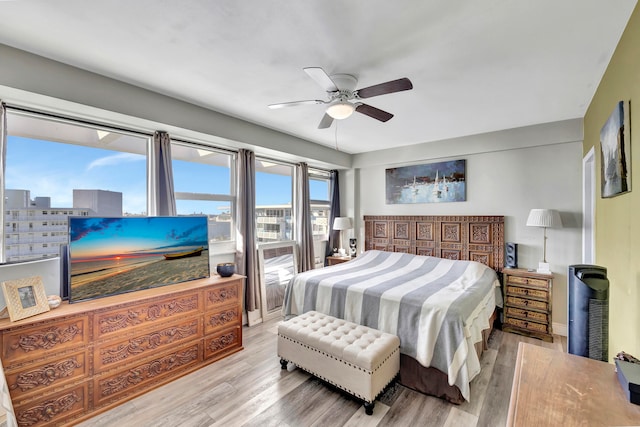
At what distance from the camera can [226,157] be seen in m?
3.96

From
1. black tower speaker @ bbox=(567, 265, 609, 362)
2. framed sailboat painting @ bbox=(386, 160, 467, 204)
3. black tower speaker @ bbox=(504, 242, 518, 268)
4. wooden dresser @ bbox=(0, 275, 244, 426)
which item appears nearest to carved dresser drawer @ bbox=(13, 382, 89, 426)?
wooden dresser @ bbox=(0, 275, 244, 426)

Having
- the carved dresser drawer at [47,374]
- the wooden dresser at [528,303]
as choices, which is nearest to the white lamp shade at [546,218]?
the wooden dresser at [528,303]

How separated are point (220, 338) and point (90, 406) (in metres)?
1.11

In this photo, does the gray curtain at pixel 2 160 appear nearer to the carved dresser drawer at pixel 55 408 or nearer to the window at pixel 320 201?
the carved dresser drawer at pixel 55 408

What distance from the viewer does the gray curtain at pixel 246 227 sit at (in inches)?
151

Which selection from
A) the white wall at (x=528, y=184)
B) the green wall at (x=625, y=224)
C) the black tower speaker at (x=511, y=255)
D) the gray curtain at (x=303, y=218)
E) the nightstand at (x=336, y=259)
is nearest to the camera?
the green wall at (x=625, y=224)

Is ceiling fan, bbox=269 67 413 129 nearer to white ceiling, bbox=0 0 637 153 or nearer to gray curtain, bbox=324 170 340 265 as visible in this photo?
white ceiling, bbox=0 0 637 153

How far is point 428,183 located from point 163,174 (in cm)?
388

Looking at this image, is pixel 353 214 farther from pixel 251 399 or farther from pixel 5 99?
pixel 5 99

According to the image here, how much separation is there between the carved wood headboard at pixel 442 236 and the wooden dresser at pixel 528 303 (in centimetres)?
33

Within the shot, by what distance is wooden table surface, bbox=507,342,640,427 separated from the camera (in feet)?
3.12

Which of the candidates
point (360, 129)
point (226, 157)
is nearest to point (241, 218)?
point (226, 157)

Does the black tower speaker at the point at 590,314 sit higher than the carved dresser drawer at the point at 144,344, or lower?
higher

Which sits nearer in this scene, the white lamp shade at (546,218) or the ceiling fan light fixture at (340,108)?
the ceiling fan light fixture at (340,108)
